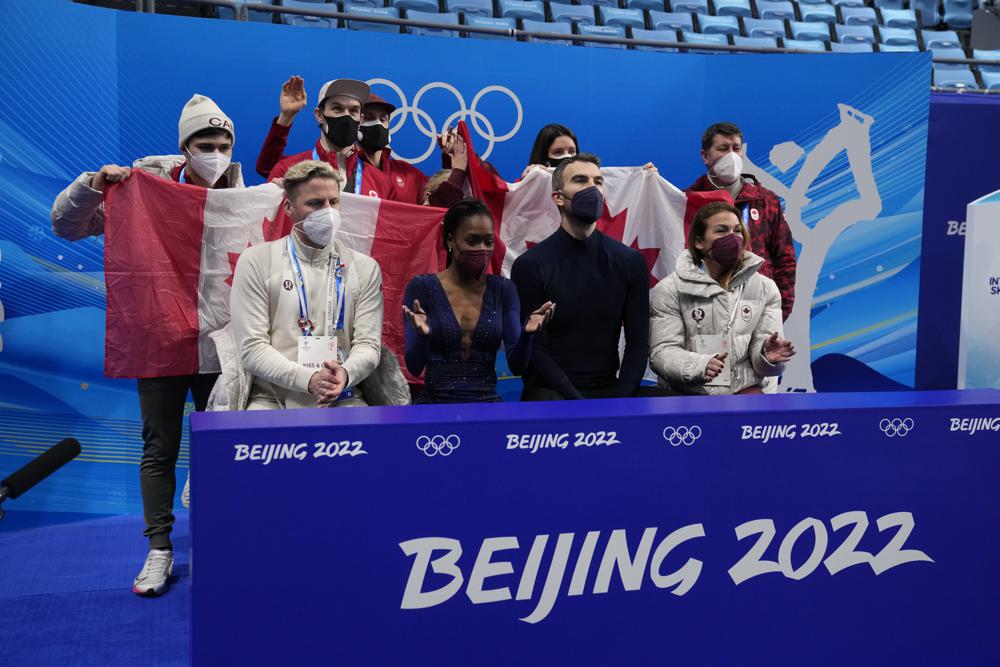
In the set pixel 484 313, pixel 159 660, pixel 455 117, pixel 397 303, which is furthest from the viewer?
pixel 455 117

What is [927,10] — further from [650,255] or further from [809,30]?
[650,255]

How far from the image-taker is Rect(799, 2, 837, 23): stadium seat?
10.7m

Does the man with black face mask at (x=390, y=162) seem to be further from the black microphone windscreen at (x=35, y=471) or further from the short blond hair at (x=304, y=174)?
the black microphone windscreen at (x=35, y=471)

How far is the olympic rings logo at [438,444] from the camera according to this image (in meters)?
2.17

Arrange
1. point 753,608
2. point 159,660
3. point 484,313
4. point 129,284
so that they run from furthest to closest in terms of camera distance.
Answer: point 129,284, point 484,313, point 159,660, point 753,608

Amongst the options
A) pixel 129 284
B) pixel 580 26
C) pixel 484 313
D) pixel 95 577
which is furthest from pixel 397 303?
pixel 580 26

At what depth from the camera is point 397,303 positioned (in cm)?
420

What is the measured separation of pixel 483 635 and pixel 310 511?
0.52 metres

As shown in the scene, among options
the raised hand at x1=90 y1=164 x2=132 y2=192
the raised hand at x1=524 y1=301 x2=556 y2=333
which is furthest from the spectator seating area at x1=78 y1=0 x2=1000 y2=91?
the raised hand at x1=524 y1=301 x2=556 y2=333

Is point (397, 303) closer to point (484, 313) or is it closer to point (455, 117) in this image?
point (484, 313)

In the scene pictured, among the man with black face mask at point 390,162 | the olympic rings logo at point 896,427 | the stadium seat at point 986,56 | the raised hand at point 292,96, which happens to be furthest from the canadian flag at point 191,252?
the stadium seat at point 986,56

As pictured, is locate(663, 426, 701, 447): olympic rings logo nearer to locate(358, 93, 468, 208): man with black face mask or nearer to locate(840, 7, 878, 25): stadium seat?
locate(358, 93, 468, 208): man with black face mask

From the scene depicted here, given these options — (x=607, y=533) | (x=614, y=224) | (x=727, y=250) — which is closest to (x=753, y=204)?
(x=614, y=224)

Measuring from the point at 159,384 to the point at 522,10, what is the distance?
6.16 metres
